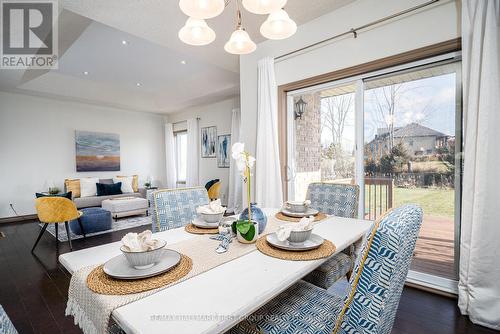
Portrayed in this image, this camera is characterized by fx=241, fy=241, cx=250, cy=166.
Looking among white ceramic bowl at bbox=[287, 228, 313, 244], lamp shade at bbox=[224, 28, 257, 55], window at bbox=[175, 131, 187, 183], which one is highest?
lamp shade at bbox=[224, 28, 257, 55]

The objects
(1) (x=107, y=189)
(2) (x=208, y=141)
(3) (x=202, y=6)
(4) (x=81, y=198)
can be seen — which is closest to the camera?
(3) (x=202, y=6)

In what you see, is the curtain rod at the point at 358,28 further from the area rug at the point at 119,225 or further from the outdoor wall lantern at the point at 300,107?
the area rug at the point at 119,225

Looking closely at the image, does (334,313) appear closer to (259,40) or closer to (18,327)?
(18,327)

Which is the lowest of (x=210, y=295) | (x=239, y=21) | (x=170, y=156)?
(x=210, y=295)

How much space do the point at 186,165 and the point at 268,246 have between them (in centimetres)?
587

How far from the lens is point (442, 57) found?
1.93 m

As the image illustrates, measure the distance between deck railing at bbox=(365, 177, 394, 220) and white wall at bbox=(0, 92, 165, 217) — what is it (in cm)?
608

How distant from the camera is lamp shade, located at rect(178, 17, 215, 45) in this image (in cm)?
145

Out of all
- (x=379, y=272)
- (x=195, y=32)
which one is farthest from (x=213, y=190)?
(x=379, y=272)

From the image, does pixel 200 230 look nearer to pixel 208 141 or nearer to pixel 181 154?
pixel 208 141

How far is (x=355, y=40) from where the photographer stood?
7.50 feet

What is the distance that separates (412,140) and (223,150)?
165 inches

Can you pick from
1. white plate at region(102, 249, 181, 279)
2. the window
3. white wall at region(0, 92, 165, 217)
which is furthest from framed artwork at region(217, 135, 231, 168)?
white plate at region(102, 249, 181, 279)

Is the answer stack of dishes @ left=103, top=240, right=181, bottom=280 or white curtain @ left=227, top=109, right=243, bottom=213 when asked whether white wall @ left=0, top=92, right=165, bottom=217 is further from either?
stack of dishes @ left=103, top=240, right=181, bottom=280
